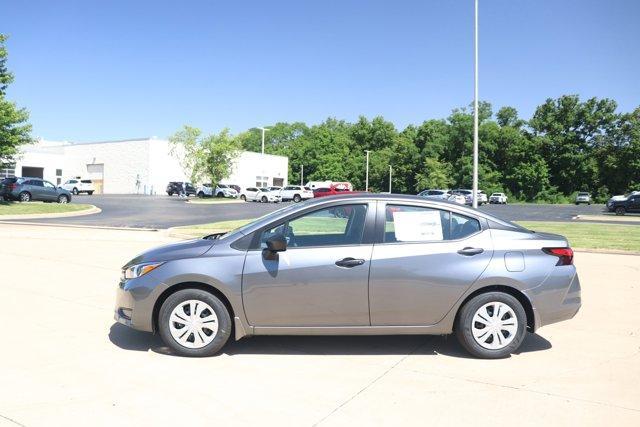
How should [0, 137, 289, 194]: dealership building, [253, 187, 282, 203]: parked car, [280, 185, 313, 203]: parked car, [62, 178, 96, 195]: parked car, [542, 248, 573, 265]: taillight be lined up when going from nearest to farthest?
[542, 248, 573, 265]: taillight
[253, 187, 282, 203]: parked car
[280, 185, 313, 203]: parked car
[62, 178, 96, 195]: parked car
[0, 137, 289, 194]: dealership building

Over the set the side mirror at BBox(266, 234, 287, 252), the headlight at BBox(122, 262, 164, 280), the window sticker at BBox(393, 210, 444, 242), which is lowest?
the headlight at BBox(122, 262, 164, 280)

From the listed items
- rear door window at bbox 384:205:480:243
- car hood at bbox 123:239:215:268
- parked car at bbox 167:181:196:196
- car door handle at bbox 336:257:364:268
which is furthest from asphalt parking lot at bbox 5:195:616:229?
parked car at bbox 167:181:196:196

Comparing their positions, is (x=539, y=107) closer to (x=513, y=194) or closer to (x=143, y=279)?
(x=513, y=194)

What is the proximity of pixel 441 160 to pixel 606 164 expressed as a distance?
78.1ft

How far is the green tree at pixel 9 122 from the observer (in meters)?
28.7

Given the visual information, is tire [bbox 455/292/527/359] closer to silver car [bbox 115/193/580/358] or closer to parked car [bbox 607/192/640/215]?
silver car [bbox 115/193/580/358]

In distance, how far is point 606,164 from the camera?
264 feet

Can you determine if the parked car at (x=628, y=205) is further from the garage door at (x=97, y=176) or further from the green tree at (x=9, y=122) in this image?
the garage door at (x=97, y=176)

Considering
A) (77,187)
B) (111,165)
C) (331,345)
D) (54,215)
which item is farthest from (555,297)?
(111,165)

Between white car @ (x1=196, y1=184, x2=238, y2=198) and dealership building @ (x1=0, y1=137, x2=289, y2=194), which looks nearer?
white car @ (x1=196, y1=184, x2=238, y2=198)

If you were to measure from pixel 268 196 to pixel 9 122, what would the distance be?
25614mm

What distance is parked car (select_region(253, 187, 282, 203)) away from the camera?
52.1 meters

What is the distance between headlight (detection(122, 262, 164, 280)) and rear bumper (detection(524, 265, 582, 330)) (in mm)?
3400

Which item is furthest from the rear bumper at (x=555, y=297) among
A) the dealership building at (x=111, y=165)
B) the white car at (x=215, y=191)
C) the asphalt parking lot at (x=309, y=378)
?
the dealership building at (x=111, y=165)
